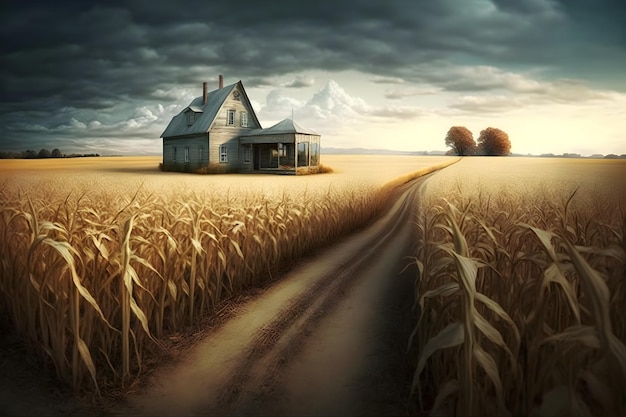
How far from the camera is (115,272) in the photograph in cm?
259

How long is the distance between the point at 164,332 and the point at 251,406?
1.38 m

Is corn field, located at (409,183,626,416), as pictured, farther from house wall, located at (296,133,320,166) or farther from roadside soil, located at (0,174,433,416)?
house wall, located at (296,133,320,166)

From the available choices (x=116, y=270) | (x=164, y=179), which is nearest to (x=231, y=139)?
(x=164, y=179)

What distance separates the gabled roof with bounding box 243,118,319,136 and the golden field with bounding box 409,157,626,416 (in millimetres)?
23766

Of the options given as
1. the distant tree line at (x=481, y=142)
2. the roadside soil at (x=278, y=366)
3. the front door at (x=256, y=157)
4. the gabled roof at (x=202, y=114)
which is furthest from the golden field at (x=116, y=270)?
the front door at (x=256, y=157)

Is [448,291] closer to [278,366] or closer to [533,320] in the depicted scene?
[533,320]

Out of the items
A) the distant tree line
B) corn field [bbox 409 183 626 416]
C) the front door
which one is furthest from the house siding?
corn field [bbox 409 183 626 416]

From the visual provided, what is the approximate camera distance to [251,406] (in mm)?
2316

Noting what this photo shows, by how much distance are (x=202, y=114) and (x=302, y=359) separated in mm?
27802

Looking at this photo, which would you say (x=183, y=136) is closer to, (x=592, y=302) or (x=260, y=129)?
(x=260, y=129)

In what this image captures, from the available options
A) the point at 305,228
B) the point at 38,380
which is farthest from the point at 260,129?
the point at 38,380

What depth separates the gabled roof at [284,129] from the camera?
1062 inches

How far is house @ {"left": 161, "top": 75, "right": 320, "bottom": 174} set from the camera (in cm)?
2641

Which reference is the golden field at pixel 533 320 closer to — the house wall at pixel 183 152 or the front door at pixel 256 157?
the house wall at pixel 183 152
